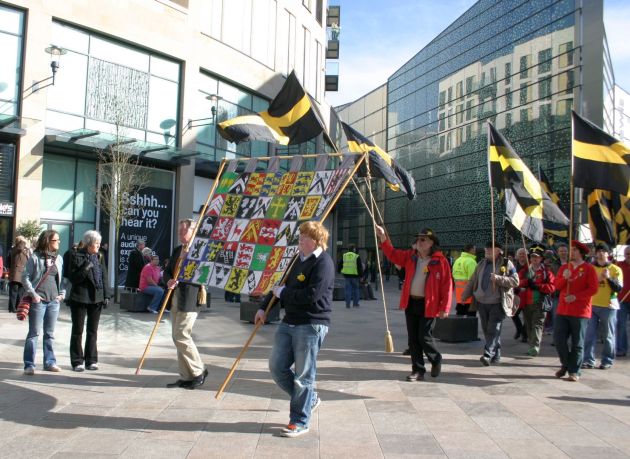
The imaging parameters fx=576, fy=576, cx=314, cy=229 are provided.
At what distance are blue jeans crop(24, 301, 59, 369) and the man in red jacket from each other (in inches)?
172

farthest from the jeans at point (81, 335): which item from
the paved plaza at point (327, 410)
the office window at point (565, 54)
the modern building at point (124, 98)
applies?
the office window at point (565, 54)

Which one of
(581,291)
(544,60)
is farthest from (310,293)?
(544,60)

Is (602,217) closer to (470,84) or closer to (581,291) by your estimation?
(581,291)

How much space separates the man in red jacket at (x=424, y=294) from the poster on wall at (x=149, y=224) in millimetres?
16189

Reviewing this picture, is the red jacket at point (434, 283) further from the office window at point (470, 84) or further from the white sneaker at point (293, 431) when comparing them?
the office window at point (470, 84)

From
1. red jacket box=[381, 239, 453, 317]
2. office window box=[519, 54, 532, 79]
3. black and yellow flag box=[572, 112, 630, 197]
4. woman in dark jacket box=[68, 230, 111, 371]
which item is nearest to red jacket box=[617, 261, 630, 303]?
black and yellow flag box=[572, 112, 630, 197]

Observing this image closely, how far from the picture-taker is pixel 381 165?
9984 mm

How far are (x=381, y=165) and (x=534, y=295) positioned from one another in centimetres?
353

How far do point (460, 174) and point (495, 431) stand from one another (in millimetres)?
39289

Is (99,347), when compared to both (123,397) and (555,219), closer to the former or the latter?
(123,397)

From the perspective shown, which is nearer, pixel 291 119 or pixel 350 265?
pixel 291 119

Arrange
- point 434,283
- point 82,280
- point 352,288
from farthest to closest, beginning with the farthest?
point 352,288
point 82,280
point 434,283

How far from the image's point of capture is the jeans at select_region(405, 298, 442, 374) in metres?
7.33

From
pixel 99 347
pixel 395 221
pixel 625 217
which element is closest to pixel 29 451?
pixel 99 347
